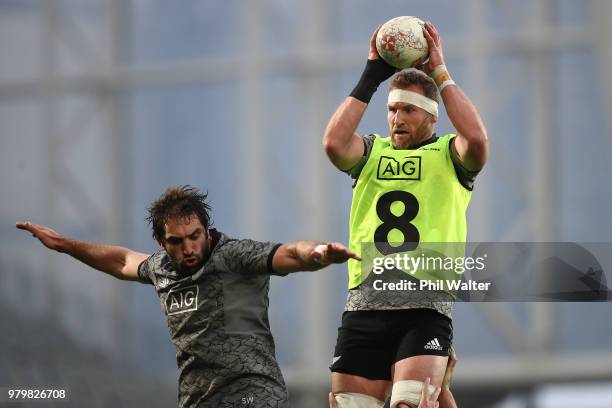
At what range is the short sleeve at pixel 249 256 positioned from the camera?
643 centimetres

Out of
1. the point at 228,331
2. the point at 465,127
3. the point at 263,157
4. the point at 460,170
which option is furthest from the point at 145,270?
the point at 263,157

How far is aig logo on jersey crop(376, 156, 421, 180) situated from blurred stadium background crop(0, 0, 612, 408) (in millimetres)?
7460

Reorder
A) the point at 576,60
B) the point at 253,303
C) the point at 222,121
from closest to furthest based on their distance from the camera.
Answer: the point at 253,303 < the point at 576,60 < the point at 222,121

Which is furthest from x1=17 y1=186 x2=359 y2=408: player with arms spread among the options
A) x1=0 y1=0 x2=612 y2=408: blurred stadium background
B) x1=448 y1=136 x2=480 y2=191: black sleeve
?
x1=0 y1=0 x2=612 y2=408: blurred stadium background

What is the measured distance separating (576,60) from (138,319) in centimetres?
622

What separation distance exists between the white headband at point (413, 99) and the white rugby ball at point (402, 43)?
13cm

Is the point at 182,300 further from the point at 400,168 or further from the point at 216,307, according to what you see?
the point at 400,168

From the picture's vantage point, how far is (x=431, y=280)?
21.7 feet

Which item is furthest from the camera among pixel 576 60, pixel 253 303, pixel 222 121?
pixel 222 121

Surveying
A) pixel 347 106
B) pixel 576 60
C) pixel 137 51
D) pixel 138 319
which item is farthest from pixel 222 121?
pixel 347 106

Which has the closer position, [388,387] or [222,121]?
[388,387]

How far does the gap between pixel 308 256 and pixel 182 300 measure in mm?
894

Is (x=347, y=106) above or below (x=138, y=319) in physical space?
below

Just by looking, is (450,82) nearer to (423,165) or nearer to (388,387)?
(423,165)
